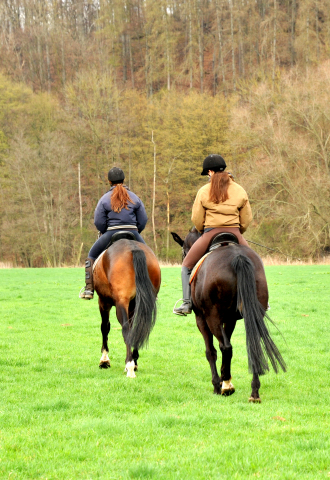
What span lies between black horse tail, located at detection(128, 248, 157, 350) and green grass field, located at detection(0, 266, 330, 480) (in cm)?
54

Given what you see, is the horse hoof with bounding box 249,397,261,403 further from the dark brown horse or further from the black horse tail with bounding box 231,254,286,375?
the dark brown horse

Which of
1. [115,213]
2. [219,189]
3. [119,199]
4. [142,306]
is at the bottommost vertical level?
[142,306]

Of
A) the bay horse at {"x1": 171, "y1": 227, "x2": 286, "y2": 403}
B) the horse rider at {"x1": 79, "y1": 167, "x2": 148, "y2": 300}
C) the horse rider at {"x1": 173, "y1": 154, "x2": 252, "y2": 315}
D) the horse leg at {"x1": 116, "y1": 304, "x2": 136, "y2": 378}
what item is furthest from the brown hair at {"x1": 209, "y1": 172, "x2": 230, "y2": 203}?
the horse leg at {"x1": 116, "y1": 304, "x2": 136, "y2": 378}

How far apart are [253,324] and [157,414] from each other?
4.52ft

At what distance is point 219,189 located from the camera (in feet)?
22.9

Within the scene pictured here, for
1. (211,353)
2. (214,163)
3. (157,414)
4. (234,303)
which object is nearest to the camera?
(157,414)

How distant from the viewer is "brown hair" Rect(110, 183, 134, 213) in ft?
28.2

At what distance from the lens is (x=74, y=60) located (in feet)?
207

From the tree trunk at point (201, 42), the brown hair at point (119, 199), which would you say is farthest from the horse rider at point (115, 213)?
the tree trunk at point (201, 42)

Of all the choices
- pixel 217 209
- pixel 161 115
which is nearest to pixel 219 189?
pixel 217 209

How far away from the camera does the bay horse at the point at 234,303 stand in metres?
5.88

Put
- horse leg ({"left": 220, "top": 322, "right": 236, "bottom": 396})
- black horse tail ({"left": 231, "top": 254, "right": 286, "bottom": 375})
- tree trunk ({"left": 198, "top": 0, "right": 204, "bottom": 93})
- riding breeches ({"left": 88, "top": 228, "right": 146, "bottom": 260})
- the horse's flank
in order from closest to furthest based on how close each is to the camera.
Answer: black horse tail ({"left": 231, "top": 254, "right": 286, "bottom": 375}), horse leg ({"left": 220, "top": 322, "right": 236, "bottom": 396}), the horse's flank, riding breeches ({"left": 88, "top": 228, "right": 146, "bottom": 260}), tree trunk ({"left": 198, "top": 0, "right": 204, "bottom": 93})

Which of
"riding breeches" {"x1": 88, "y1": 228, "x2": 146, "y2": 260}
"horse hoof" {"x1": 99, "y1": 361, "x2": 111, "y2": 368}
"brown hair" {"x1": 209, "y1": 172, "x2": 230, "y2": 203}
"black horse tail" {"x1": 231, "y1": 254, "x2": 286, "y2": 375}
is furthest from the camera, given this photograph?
"riding breeches" {"x1": 88, "y1": 228, "x2": 146, "y2": 260}

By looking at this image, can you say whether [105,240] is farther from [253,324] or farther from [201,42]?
[201,42]
